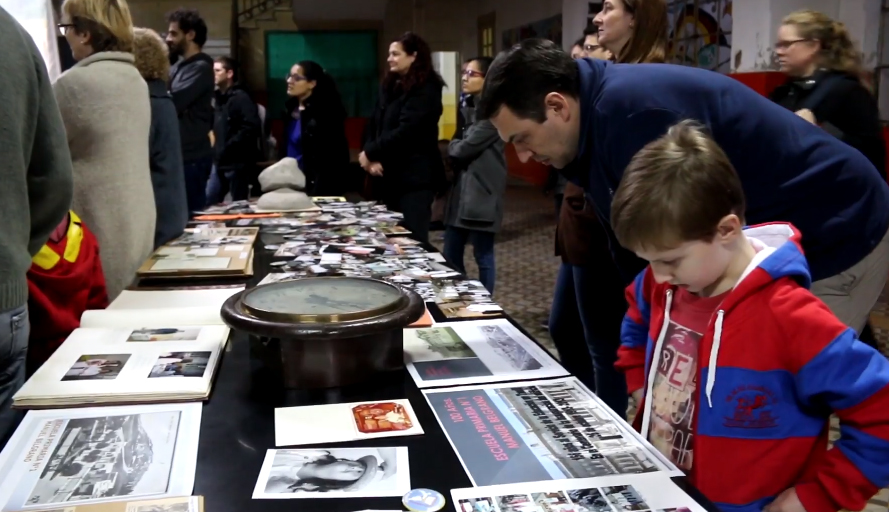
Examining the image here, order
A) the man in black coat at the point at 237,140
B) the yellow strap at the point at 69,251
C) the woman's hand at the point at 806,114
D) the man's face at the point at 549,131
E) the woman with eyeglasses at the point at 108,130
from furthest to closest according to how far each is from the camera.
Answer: the man in black coat at the point at 237,140 → the woman's hand at the point at 806,114 → the woman with eyeglasses at the point at 108,130 → the yellow strap at the point at 69,251 → the man's face at the point at 549,131

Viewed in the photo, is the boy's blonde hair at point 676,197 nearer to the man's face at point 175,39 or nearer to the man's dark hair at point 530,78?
the man's dark hair at point 530,78

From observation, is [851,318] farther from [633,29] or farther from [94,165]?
[94,165]

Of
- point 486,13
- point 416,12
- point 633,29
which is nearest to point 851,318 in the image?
point 633,29

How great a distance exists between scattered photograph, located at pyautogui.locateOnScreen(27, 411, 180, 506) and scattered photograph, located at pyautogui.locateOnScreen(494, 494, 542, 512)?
0.38 metres

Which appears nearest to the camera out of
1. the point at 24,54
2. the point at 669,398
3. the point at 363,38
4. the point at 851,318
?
the point at 669,398

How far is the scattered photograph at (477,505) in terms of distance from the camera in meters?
0.83

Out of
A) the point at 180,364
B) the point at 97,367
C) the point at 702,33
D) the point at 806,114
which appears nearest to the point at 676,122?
the point at 180,364

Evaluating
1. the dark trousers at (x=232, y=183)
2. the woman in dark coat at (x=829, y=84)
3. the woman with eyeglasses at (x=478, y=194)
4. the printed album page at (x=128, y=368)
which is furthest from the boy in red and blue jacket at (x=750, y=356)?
the dark trousers at (x=232, y=183)

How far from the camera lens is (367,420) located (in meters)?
1.06

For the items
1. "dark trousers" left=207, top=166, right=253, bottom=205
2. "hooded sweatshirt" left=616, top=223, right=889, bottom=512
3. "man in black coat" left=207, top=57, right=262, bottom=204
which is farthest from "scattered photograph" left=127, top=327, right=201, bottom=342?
"man in black coat" left=207, top=57, right=262, bottom=204

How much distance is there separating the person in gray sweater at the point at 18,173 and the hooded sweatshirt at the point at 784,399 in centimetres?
104

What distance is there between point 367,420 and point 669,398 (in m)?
0.46

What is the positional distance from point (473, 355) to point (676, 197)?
0.47 metres

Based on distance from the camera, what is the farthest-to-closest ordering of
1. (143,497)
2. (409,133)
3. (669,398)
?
(409,133) → (669,398) → (143,497)
